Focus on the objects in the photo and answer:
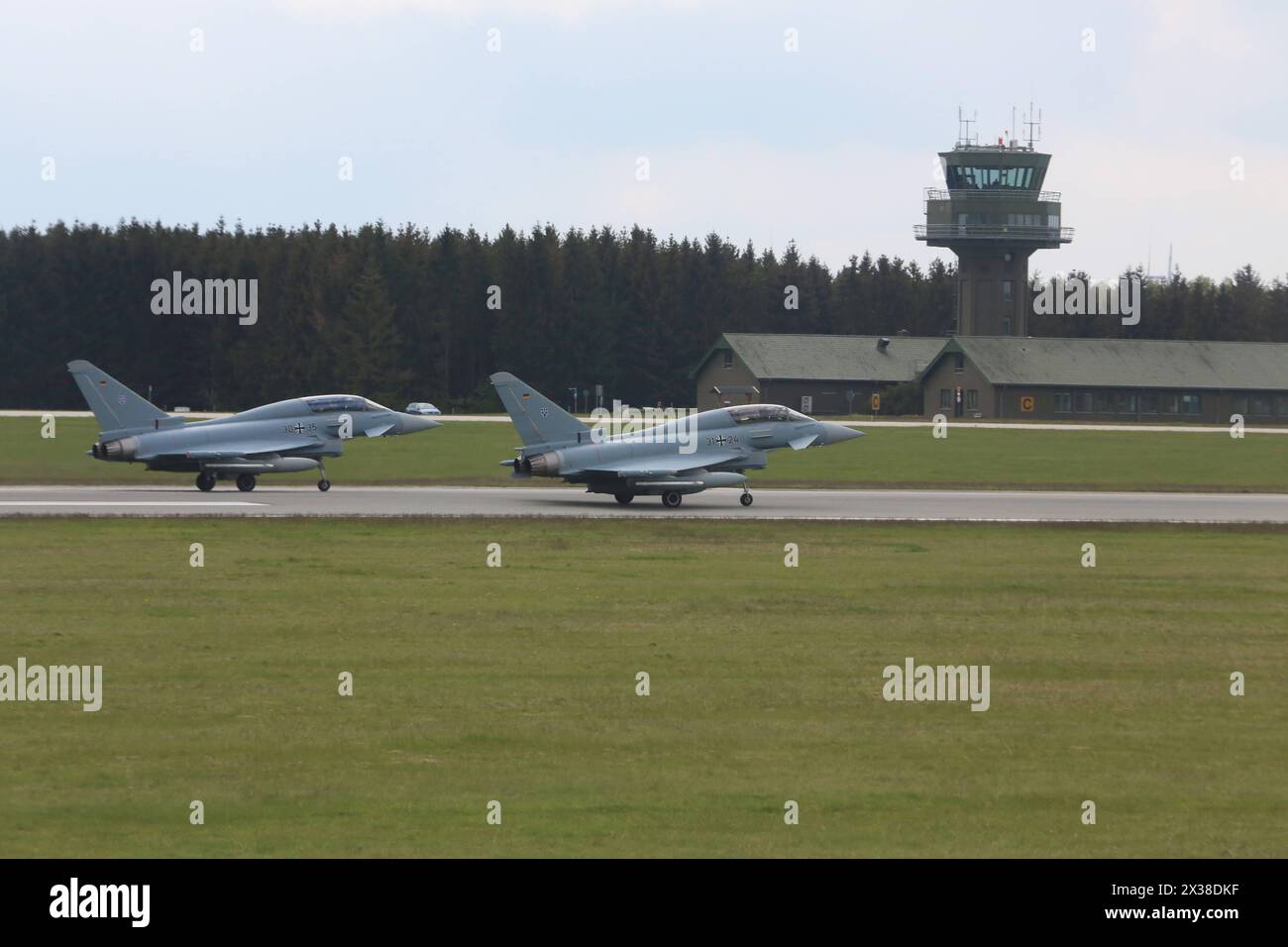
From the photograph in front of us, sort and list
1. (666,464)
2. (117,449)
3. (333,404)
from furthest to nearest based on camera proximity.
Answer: (333,404) → (117,449) → (666,464)

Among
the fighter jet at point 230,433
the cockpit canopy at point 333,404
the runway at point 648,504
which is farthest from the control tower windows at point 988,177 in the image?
the cockpit canopy at point 333,404

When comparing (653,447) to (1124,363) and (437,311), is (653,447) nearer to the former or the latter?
(1124,363)

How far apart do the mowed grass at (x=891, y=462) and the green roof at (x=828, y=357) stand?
113 ft

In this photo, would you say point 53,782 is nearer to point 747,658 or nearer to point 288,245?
point 747,658

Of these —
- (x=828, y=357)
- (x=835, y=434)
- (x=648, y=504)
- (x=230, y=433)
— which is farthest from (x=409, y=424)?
(x=828, y=357)

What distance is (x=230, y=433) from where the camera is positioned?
4500cm

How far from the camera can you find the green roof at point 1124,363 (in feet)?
373

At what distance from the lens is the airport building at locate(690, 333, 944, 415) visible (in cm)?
11994

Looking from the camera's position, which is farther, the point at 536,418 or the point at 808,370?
the point at 808,370

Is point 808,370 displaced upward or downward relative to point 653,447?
upward

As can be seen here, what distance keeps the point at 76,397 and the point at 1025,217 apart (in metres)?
73.0

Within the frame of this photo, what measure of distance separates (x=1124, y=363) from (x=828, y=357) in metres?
21.9

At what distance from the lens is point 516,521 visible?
38.1 metres
